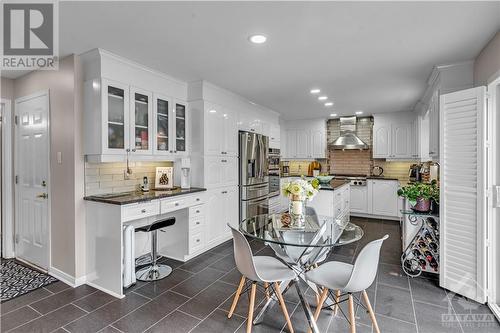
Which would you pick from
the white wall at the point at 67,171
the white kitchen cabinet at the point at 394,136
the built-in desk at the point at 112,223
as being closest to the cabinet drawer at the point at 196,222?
the built-in desk at the point at 112,223

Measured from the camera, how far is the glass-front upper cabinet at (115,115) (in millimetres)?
2785

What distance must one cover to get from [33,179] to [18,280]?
1173mm

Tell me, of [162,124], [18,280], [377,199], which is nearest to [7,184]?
[18,280]

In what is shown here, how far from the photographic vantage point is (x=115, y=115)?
2.91 m

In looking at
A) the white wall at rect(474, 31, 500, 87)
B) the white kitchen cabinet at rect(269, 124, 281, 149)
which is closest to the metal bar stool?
the white kitchen cabinet at rect(269, 124, 281, 149)

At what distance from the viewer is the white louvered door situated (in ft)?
7.86

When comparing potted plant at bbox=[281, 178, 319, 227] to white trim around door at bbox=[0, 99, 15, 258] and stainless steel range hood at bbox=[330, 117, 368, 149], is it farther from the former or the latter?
stainless steel range hood at bbox=[330, 117, 368, 149]

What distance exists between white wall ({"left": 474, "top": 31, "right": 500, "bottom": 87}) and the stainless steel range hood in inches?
131

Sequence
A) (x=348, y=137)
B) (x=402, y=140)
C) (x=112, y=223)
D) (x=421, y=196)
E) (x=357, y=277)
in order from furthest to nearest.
Result: (x=348, y=137) < (x=402, y=140) < (x=421, y=196) < (x=112, y=223) < (x=357, y=277)

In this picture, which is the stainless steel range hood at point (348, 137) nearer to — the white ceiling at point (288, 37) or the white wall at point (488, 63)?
the white ceiling at point (288, 37)

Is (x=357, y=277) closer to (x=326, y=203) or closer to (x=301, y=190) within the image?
(x=301, y=190)

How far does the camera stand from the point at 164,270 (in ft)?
10.5

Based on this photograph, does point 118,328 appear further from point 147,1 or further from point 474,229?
point 474,229

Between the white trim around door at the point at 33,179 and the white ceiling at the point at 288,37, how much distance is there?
1018 millimetres
